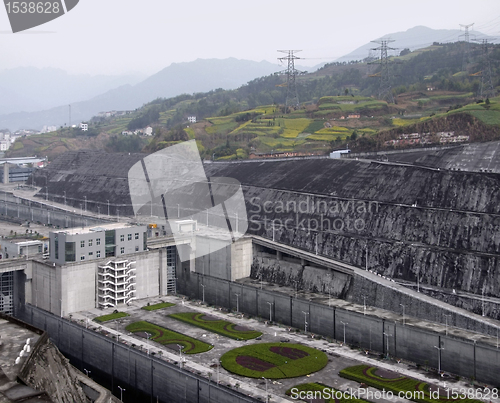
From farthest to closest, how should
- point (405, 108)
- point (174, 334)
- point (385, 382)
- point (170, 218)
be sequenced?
point (405, 108)
point (170, 218)
point (174, 334)
point (385, 382)

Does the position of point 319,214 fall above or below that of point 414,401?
above

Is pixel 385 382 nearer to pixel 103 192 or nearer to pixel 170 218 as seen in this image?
pixel 170 218

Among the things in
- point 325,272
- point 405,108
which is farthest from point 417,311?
point 405,108

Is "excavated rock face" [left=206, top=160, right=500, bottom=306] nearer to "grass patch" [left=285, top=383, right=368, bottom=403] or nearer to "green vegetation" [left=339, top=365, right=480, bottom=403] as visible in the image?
"green vegetation" [left=339, top=365, right=480, bottom=403]

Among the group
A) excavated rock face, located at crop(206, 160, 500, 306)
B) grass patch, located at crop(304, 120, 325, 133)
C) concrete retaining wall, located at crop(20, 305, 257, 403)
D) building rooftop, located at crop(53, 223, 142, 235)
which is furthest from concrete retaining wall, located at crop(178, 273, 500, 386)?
grass patch, located at crop(304, 120, 325, 133)

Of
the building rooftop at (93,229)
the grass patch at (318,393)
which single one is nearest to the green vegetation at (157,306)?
the building rooftop at (93,229)

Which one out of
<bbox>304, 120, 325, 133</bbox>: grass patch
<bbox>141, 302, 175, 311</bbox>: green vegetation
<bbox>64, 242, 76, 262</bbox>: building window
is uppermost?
<bbox>304, 120, 325, 133</bbox>: grass patch
